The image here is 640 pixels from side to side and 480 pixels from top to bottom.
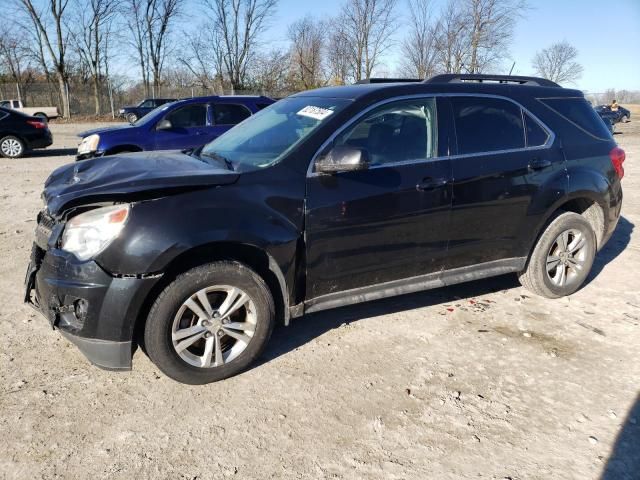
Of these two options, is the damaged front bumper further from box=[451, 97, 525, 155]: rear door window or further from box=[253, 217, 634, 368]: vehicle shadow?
box=[451, 97, 525, 155]: rear door window

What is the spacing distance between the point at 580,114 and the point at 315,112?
8.41 ft

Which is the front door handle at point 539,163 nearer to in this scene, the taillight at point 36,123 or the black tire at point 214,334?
the black tire at point 214,334

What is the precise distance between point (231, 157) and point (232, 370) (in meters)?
1.51

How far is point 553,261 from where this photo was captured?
445cm

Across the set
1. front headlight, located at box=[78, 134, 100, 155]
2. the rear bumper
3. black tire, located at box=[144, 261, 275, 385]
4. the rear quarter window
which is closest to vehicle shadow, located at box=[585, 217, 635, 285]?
the rear quarter window

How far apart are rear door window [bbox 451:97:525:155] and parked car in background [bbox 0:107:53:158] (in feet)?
44.1

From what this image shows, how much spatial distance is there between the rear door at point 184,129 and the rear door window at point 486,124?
20.6ft

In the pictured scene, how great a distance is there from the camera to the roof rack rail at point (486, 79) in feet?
13.1

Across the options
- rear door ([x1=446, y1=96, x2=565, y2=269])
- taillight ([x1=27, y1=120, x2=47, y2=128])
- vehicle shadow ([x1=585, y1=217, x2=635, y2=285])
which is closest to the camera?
rear door ([x1=446, y1=96, x2=565, y2=269])

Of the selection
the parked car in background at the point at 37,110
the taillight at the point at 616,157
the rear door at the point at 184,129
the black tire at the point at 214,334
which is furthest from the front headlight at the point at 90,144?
the parked car in background at the point at 37,110

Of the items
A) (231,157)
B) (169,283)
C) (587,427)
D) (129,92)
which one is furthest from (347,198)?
(129,92)

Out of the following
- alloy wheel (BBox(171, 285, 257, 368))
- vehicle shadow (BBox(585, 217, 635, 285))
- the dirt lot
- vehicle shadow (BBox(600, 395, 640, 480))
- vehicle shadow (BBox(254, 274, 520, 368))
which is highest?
alloy wheel (BBox(171, 285, 257, 368))

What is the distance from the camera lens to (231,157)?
142 inches

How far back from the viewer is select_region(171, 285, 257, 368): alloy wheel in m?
2.95
